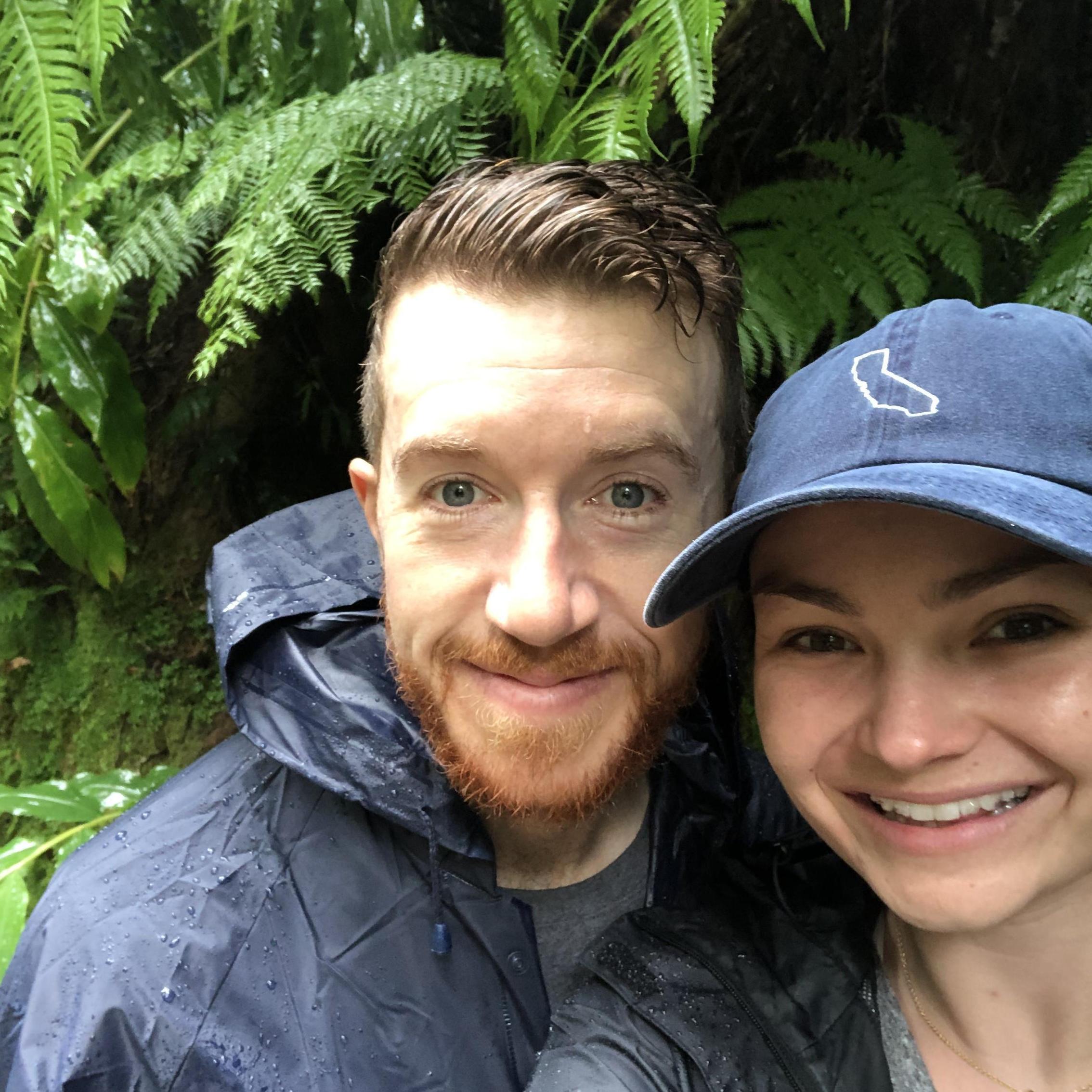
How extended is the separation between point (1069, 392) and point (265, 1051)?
161 centimetres

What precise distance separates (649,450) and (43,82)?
4.76 ft

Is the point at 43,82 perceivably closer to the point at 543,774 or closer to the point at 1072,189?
the point at 543,774

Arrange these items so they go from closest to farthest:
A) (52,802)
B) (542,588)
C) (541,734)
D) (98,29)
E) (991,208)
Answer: (542,588) → (541,734) → (98,29) → (991,208) → (52,802)

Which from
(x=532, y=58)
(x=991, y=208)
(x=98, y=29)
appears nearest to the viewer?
(x=98, y=29)

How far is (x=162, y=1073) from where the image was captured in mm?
1452

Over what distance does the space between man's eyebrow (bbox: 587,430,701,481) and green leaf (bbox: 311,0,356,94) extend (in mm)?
1463

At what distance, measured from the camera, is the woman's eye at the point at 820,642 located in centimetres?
125

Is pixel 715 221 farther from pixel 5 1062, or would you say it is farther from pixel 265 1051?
pixel 5 1062

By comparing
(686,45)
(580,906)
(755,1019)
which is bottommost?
(580,906)

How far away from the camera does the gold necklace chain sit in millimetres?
1308

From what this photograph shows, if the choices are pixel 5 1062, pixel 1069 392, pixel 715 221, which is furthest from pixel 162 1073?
pixel 715 221

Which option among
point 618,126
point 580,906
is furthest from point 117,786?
point 618,126

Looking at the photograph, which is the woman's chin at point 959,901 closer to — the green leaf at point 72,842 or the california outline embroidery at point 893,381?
the california outline embroidery at point 893,381

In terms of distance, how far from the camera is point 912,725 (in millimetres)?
1133
